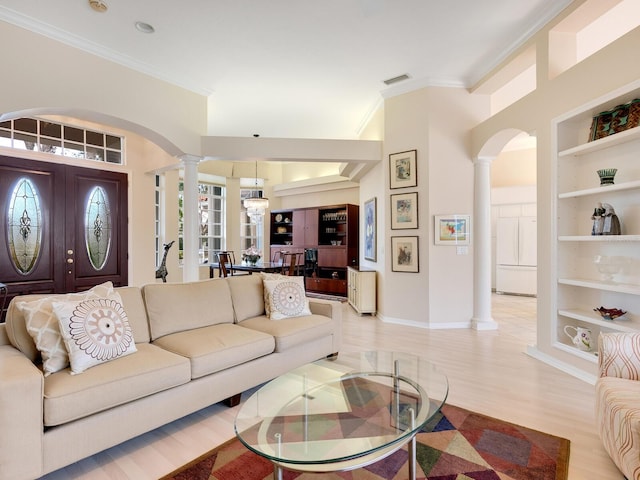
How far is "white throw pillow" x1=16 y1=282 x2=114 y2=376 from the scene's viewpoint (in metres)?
1.97

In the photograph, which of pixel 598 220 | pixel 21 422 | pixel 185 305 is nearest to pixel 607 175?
pixel 598 220

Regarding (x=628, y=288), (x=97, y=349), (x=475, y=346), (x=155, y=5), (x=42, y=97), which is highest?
(x=155, y=5)

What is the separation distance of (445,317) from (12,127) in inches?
247

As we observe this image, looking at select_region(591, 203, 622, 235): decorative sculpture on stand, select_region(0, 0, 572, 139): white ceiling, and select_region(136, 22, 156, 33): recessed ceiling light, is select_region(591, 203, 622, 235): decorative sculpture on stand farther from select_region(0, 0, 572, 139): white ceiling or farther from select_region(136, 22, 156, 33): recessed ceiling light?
→ select_region(136, 22, 156, 33): recessed ceiling light

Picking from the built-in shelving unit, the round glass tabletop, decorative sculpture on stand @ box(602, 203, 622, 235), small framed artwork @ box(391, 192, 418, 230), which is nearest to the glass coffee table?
the round glass tabletop

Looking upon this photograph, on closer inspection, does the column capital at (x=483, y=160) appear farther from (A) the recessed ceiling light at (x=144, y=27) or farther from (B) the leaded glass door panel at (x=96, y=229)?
(B) the leaded glass door panel at (x=96, y=229)

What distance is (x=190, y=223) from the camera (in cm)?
486

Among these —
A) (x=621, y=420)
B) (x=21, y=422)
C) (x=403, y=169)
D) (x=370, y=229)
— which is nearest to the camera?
(x=21, y=422)

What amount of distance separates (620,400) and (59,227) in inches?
240

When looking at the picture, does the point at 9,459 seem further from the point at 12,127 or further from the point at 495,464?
the point at 12,127

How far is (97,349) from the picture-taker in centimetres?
205

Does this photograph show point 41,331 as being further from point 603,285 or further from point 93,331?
point 603,285

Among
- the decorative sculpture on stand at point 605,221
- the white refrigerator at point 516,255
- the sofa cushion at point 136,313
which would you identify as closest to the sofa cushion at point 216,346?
the sofa cushion at point 136,313

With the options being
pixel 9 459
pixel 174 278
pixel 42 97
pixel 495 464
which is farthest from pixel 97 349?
pixel 174 278
